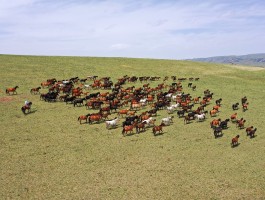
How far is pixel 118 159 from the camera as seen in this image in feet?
65.5

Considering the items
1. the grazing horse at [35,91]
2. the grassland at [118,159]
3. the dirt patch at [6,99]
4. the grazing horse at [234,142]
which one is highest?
the grazing horse at [35,91]

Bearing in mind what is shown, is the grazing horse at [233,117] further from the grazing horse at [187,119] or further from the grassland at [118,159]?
the grazing horse at [187,119]

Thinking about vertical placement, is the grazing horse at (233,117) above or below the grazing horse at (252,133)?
above

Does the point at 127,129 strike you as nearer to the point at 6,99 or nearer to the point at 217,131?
the point at 217,131

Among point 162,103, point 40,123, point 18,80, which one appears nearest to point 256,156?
point 162,103

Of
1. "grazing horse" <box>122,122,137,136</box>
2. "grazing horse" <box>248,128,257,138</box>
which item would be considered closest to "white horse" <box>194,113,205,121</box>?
"grazing horse" <box>248,128,257,138</box>

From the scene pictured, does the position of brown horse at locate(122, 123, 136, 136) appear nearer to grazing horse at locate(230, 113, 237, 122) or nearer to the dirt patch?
grazing horse at locate(230, 113, 237, 122)

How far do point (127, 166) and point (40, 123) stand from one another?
38.4 feet

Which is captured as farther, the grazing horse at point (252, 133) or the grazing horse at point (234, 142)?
the grazing horse at point (252, 133)

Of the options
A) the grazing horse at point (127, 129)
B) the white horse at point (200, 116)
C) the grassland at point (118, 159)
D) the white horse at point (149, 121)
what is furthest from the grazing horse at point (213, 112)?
the grazing horse at point (127, 129)

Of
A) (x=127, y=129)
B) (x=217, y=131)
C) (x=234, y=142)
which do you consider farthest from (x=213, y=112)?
(x=127, y=129)

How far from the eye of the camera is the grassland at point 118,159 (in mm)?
16156

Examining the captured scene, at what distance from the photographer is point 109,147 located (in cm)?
2195

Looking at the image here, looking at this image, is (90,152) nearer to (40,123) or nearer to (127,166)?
(127,166)
